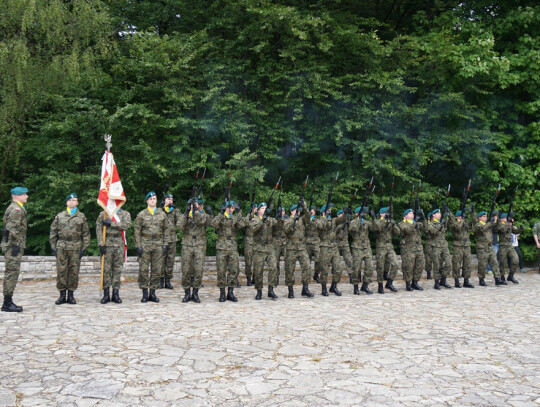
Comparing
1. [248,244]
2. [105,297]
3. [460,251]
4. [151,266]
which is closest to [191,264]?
[151,266]

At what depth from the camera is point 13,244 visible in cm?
800

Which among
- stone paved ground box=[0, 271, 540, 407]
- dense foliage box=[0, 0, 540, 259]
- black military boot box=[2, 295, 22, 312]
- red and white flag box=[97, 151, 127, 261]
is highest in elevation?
dense foliage box=[0, 0, 540, 259]

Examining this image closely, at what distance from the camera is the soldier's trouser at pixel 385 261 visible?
10938 millimetres

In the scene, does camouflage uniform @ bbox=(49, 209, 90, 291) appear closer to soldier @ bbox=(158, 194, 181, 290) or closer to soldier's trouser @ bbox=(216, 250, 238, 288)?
soldier @ bbox=(158, 194, 181, 290)

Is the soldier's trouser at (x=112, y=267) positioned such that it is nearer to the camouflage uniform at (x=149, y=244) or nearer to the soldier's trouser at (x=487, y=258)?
the camouflage uniform at (x=149, y=244)

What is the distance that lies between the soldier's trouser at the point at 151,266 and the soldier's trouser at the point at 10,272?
2123 mm

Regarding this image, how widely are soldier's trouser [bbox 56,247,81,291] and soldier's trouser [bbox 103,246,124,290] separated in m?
0.53

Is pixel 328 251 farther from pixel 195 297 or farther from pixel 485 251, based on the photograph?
pixel 485 251

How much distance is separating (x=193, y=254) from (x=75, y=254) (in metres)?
2.23

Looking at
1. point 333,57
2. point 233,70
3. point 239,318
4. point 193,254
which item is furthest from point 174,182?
point 239,318

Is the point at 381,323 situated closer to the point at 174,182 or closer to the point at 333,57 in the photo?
the point at 174,182

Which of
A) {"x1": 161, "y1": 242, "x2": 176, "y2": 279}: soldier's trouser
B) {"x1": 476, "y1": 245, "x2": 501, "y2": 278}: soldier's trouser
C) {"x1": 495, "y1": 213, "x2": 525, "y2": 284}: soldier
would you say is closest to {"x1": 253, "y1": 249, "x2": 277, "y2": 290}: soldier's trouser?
{"x1": 161, "y1": 242, "x2": 176, "y2": 279}: soldier's trouser

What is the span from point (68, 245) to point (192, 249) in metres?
2.33

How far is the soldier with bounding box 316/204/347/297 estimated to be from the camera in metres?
10.4
